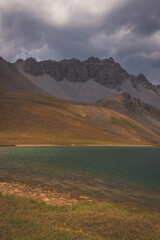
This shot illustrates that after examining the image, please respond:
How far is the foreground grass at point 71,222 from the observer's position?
39.5 feet

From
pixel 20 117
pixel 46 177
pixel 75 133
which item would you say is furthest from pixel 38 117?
pixel 46 177

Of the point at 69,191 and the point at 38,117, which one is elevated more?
the point at 38,117

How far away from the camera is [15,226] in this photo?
1271 centimetres

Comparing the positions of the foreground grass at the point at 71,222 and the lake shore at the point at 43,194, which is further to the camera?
the lake shore at the point at 43,194

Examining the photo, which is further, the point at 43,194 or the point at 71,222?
the point at 43,194

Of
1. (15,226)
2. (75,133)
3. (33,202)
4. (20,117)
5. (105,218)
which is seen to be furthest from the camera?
(20,117)

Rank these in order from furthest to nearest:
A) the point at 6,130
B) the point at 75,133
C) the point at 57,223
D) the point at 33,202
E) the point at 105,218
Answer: the point at 75,133, the point at 6,130, the point at 33,202, the point at 105,218, the point at 57,223

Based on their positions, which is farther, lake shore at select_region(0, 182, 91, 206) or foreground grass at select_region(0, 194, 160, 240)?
lake shore at select_region(0, 182, 91, 206)

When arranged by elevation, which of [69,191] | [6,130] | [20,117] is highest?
[20,117]

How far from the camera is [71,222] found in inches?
561

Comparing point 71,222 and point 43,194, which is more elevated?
point 71,222

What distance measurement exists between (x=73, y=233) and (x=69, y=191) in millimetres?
12929

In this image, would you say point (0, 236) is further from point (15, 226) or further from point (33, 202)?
point (33, 202)

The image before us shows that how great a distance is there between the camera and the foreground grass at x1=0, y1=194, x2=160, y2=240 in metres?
12.0
